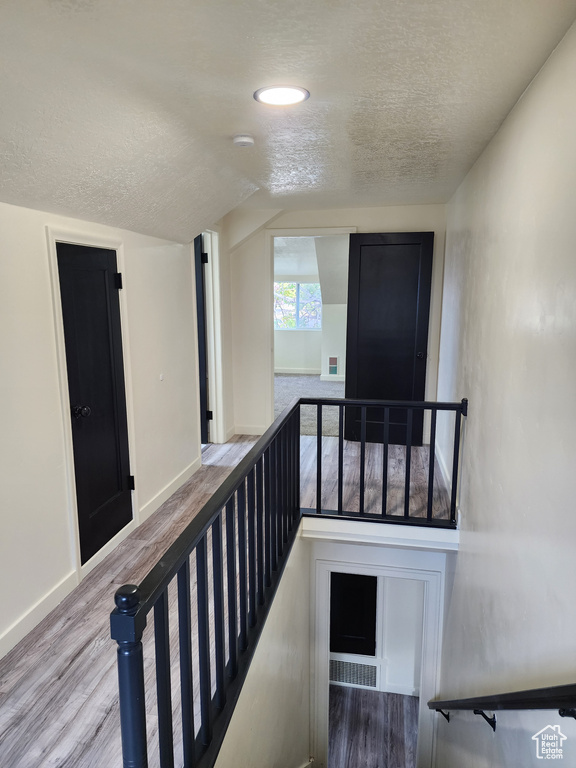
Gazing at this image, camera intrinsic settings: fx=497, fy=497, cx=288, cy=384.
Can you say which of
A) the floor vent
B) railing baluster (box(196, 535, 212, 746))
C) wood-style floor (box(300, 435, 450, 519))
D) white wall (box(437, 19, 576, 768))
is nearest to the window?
wood-style floor (box(300, 435, 450, 519))

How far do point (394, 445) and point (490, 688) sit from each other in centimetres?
278

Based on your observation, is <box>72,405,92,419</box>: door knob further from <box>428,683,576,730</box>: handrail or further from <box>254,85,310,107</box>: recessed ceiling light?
<box>428,683,576,730</box>: handrail

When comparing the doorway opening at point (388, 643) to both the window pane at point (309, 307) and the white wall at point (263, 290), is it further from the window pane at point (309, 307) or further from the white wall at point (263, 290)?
the window pane at point (309, 307)

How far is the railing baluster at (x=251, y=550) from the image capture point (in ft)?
7.23

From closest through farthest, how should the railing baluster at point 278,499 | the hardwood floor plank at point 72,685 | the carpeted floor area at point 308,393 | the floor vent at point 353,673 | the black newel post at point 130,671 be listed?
the black newel post at point 130,671
the hardwood floor plank at point 72,685
the railing baluster at point 278,499
the floor vent at point 353,673
the carpeted floor area at point 308,393

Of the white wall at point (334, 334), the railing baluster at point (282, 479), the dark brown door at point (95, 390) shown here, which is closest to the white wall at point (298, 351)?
the white wall at point (334, 334)

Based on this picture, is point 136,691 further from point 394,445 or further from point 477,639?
point 394,445

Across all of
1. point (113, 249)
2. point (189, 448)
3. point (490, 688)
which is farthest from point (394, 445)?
point (113, 249)

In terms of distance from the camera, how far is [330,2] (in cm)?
127

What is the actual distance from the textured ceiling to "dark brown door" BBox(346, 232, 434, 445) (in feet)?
5.30

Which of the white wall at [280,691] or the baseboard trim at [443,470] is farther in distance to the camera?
the baseboard trim at [443,470]

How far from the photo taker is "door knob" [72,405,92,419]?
2777mm
